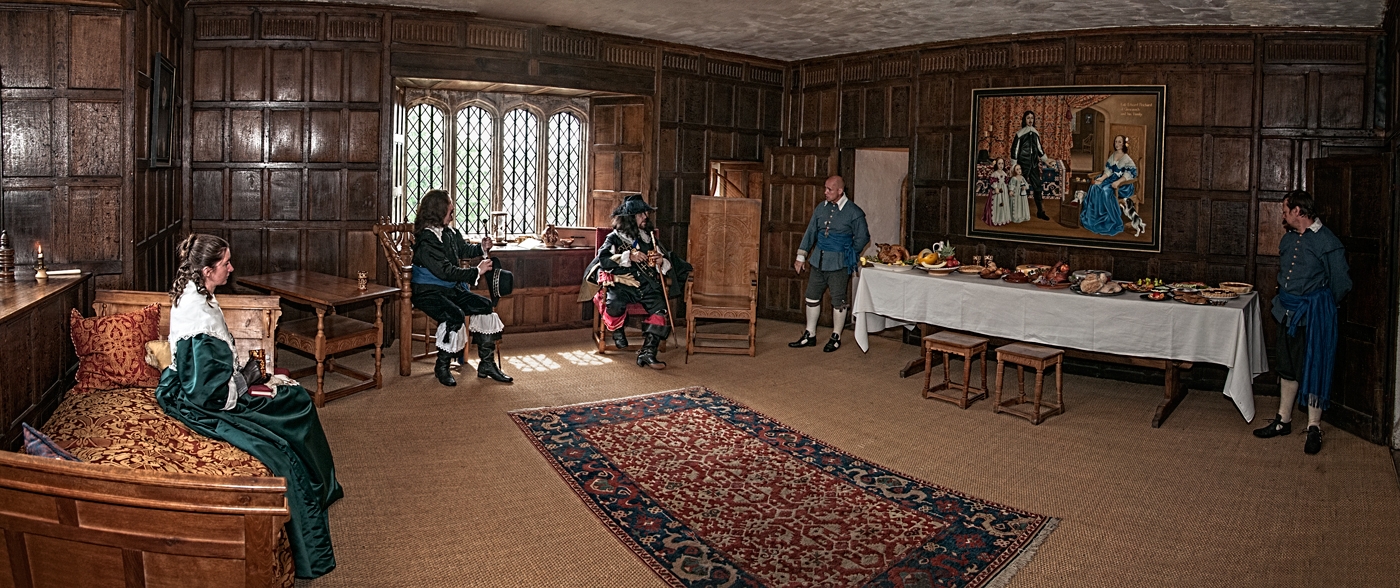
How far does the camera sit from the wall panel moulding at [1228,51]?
7754mm

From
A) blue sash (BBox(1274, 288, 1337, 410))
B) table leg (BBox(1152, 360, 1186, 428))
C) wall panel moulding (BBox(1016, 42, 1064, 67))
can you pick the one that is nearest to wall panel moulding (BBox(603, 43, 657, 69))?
wall panel moulding (BBox(1016, 42, 1064, 67))

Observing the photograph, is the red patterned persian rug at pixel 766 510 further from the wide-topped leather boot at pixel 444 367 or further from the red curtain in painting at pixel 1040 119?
the red curtain in painting at pixel 1040 119

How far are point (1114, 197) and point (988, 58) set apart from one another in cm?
177

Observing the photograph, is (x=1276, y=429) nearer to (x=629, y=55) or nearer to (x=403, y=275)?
(x=403, y=275)

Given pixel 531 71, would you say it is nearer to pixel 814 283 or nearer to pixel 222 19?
pixel 222 19

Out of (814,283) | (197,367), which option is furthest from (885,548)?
(814,283)

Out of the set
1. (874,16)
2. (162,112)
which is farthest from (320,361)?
(874,16)

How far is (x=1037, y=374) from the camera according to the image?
644 cm

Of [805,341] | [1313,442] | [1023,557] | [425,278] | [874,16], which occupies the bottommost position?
[1023,557]

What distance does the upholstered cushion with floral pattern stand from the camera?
364cm

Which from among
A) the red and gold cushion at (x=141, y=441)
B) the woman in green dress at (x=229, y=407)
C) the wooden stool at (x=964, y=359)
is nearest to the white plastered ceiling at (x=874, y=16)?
the wooden stool at (x=964, y=359)

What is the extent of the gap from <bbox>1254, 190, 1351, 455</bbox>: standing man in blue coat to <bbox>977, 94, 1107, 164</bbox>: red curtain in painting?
2.40 meters

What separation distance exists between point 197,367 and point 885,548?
3055 millimetres

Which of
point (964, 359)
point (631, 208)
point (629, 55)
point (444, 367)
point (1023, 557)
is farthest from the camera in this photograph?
point (629, 55)
